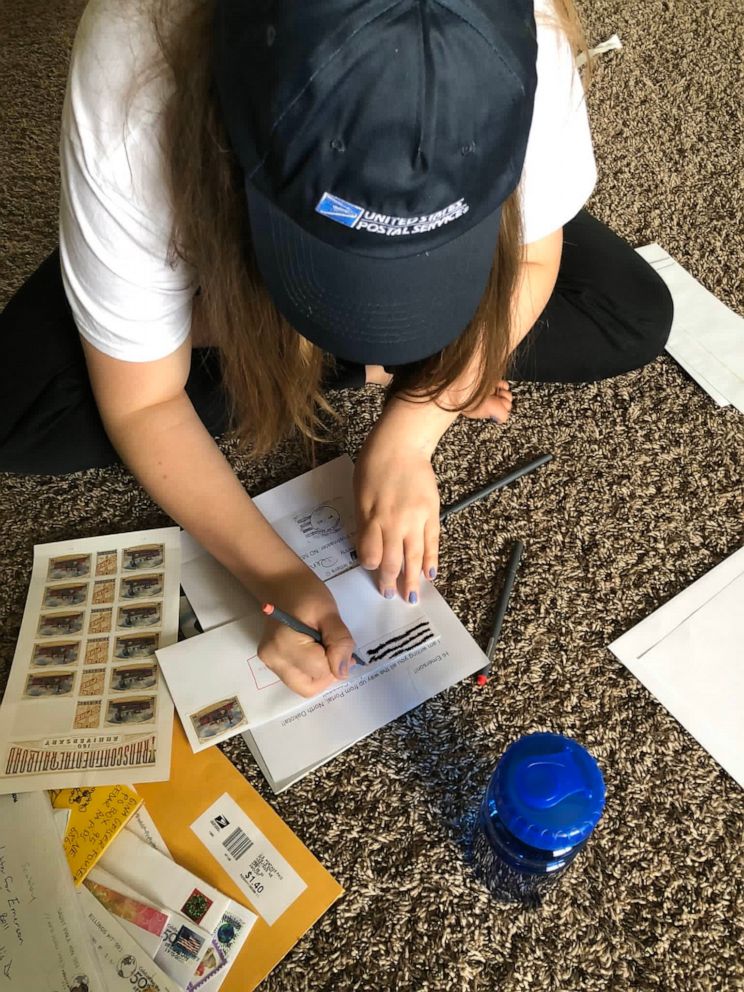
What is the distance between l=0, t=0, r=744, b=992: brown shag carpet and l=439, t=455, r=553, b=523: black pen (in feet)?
0.05

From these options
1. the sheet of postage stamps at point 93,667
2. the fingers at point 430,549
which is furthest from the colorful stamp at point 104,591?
the fingers at point 430,549

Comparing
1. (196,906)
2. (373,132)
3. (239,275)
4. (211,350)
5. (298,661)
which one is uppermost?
(373,132)

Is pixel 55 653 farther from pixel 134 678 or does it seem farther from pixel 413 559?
pixel 413 559

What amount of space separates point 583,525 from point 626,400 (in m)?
0.19

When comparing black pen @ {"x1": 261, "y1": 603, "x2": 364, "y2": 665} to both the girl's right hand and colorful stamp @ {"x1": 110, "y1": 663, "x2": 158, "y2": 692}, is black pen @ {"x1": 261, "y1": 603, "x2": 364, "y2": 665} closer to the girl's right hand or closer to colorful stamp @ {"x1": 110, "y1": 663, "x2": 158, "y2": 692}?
the girl's right hand

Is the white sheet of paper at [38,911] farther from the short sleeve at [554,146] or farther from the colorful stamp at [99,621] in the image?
the short sleeve at [554,146]

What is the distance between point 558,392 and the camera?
0.99 metres

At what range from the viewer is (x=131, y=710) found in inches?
30.2

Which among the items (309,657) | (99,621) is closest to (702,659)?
(309,657)

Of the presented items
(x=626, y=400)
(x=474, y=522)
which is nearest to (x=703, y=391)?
(x=626, y=400)

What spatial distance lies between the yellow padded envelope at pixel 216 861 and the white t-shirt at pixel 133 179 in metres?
0.37

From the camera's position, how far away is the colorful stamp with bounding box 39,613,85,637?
32.3 inches

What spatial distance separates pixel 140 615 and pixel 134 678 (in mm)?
65

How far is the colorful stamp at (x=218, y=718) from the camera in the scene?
2.46 feet
